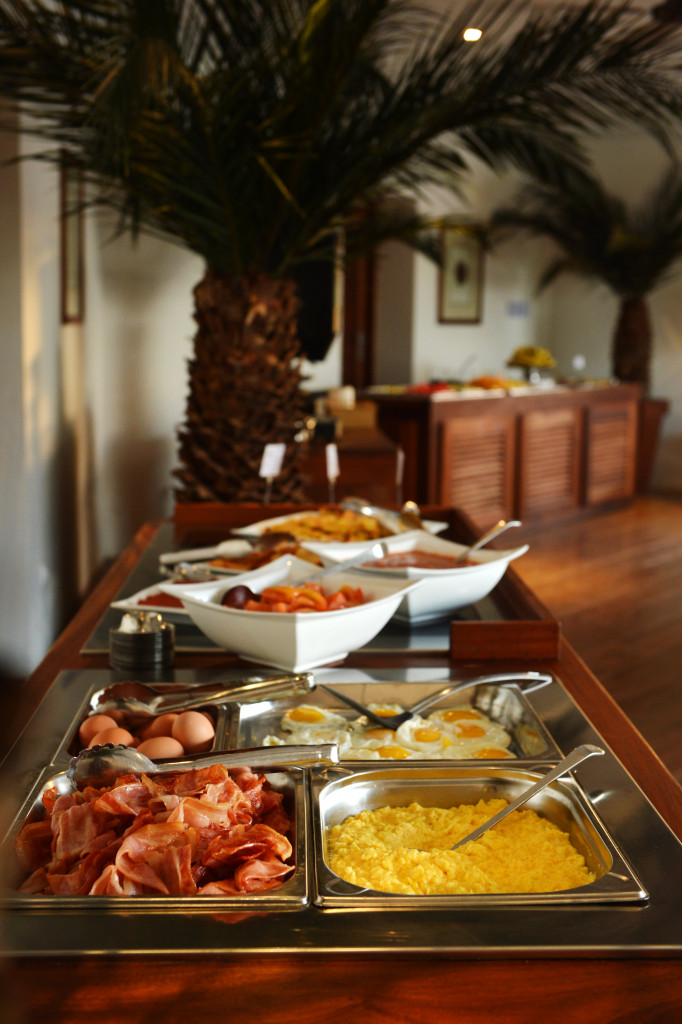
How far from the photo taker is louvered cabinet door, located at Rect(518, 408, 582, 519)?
6590 mm

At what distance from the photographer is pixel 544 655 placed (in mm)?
1436

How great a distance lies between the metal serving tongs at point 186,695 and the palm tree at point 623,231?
7.29 metres

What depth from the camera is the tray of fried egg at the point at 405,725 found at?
114 centimetres

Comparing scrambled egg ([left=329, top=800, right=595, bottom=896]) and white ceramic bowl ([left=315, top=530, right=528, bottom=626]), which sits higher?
white ceramic bowl ([left=315, top=530, right=528, bottom=626])

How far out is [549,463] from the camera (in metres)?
6.84

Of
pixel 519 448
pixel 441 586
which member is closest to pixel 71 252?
pixel 441 586

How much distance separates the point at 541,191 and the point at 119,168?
6077 mm

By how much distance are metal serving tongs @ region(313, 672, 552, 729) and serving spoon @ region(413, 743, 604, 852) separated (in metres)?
0.24

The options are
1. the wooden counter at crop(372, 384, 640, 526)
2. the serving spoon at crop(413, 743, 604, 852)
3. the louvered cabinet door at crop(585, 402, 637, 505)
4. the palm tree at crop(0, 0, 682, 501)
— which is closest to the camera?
the serving spoon at crop(413, 743, 604, 852)

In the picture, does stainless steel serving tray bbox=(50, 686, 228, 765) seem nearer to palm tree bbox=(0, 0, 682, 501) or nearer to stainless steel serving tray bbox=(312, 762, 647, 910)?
stainless steel serving tray bbox=(312, 762, 647, 910)

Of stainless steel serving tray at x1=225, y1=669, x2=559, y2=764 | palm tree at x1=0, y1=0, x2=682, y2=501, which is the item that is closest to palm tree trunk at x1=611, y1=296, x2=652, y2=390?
palm tree at x1=0, y1=0, x2=682, y2=501

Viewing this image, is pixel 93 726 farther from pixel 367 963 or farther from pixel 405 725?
pixel 367 963

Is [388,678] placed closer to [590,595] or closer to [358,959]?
[358,959]

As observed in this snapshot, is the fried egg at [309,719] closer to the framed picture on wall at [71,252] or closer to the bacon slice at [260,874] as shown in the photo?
the bacon slice at [260,874]
